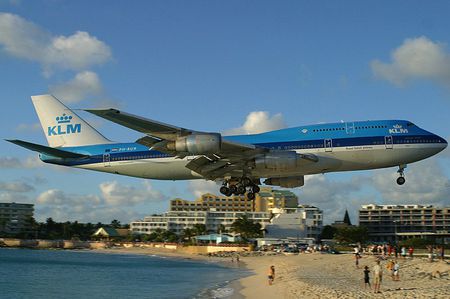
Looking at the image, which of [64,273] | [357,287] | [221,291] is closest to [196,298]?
[221,291]

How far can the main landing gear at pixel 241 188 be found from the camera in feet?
148

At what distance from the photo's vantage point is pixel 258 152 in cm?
4209

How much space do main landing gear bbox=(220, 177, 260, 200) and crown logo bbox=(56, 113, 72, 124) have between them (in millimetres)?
17071

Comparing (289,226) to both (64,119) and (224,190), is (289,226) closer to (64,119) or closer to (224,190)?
(64,119)

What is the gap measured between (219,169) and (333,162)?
8.89 metres

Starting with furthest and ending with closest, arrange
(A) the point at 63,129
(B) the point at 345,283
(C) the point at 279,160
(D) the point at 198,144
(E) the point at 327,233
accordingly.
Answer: (E) the point at 327,233 < (B) the point at 345,283 < (A) the point at 63,129 < (C) the point at 279,160 < (D) the point at 198,144

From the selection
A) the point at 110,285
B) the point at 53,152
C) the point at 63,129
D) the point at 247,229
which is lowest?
the point at 110,285

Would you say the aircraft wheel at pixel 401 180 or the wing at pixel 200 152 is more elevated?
the wing at pixel 200 152

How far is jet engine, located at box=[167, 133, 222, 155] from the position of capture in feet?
127

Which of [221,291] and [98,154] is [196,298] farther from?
[98,154]

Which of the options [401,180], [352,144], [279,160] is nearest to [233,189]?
[279,160]

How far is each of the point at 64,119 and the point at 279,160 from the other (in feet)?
75.7

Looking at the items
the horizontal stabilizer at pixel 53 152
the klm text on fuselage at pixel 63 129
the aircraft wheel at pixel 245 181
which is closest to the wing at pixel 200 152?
the aircraft wheel at pixel 245 181

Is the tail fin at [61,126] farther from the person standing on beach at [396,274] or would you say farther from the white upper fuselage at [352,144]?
the person standing on beach at [396,274]
